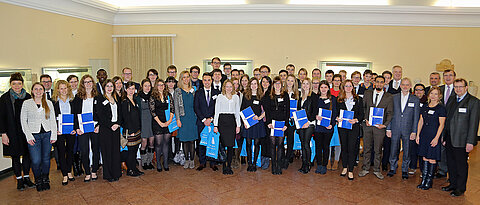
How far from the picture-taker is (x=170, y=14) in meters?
8.87

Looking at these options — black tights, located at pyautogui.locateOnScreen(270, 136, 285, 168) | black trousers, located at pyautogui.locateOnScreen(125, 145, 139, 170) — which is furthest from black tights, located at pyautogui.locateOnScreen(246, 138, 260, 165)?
black trousers, located at pyautogui.locateOnScreen(125, 145, 139, 170)

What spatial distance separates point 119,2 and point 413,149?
8208 millimetres

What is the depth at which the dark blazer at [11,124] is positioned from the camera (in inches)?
181

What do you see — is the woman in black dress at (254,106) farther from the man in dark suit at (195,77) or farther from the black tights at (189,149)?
the man in dark suit at (195,77)

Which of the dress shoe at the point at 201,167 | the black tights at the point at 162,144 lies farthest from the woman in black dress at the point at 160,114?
the dress shoe at the point at 201,167

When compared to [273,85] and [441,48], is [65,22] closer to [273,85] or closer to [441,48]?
[273,85]

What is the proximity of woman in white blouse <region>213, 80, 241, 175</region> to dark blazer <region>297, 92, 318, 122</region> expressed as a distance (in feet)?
3.70

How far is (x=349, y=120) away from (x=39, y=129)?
4.80 metres

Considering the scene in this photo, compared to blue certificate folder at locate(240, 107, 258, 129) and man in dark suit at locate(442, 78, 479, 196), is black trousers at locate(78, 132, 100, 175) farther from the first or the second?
man in dark suit at locate(442, 78, 479, 196)

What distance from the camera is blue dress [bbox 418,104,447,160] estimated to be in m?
4.77

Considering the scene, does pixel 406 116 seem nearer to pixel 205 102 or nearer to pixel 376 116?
pixel 376 116

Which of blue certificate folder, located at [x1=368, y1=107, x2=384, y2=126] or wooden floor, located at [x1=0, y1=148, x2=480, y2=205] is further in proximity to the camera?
blue certificate folder, located at [x1=368, y1=107, x2=384, y2=126]

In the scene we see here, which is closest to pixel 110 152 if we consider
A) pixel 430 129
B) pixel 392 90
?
pixel 430 129

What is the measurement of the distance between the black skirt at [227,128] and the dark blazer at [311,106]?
1.20 m
